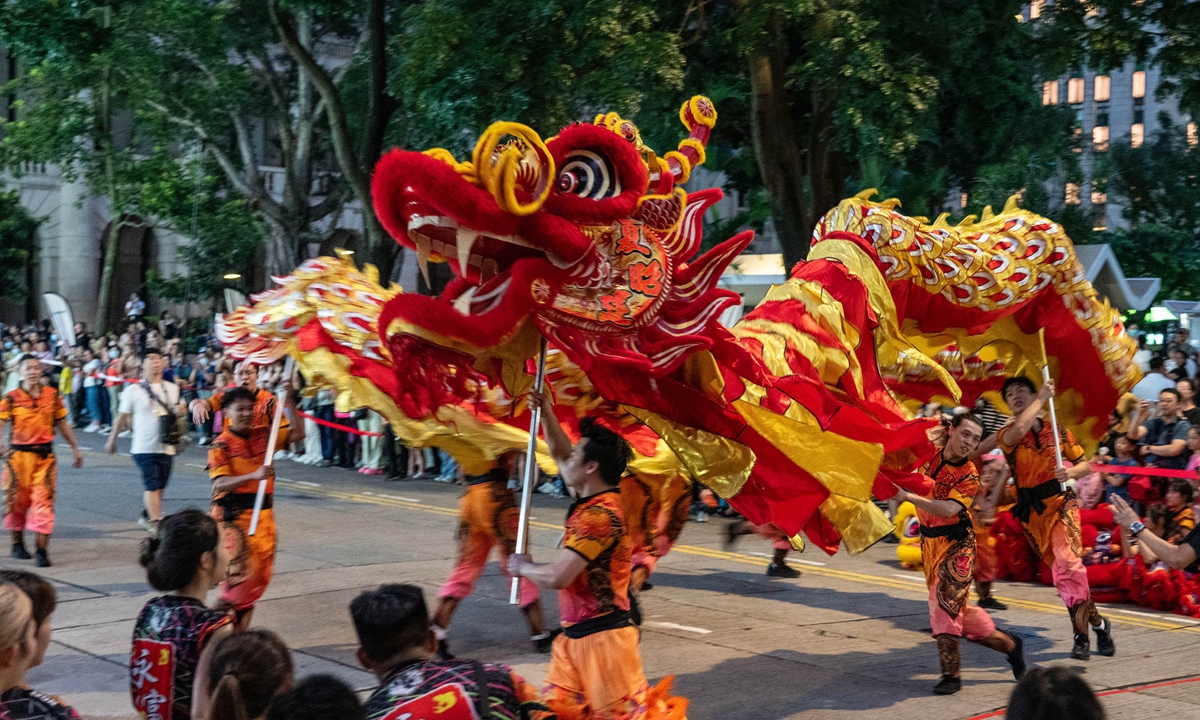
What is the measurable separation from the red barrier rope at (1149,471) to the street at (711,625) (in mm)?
1103

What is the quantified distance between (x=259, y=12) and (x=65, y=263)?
45.2 feet

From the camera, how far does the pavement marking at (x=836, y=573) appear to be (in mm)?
8609

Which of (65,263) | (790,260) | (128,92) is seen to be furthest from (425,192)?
(65,263)

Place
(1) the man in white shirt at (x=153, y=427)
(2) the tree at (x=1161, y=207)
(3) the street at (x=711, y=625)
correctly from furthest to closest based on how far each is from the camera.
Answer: (2) the tree at (x=1161, y=207), (1) the man in white shirt at (x=153, y=427), (3) the street at (x=711, y=625)

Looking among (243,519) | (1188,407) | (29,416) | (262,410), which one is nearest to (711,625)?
(243,519)

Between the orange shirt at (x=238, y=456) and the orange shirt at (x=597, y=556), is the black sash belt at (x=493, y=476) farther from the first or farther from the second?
the orange shirt at (x=597, y=556)

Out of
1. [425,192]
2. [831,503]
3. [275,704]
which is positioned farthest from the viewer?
[831,503]

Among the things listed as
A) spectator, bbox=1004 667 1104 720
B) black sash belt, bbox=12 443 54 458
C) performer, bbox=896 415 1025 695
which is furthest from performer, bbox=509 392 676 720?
black sash belt, bbox=12 443 54 458

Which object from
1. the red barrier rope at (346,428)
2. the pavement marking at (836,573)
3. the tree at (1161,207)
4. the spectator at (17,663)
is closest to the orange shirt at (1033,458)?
the pavement marking at (836,573)

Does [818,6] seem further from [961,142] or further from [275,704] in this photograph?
[275,704]

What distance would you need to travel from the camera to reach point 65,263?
31.4 metres

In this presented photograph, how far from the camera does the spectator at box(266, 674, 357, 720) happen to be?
2562mm

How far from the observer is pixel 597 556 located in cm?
452

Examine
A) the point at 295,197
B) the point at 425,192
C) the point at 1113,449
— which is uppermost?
the point at 295,197
